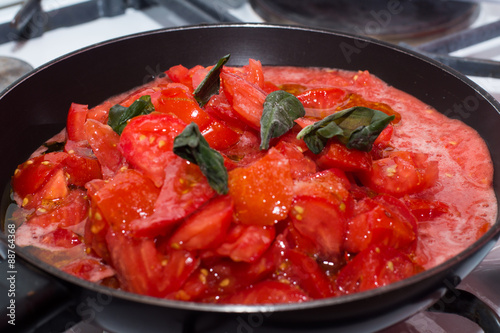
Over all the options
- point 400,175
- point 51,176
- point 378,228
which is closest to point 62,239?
point 51,176

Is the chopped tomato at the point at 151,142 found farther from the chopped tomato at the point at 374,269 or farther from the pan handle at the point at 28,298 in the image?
the chopped tomato at the point at 374,269

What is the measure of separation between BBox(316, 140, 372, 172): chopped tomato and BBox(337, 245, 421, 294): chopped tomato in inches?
10.0

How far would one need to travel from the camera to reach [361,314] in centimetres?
96

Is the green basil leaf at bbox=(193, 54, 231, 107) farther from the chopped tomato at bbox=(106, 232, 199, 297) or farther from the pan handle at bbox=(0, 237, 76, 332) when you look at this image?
the pan handle at bbox=(0, 237, 76, 332)

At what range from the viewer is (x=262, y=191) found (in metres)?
1.16

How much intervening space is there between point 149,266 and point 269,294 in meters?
0.27

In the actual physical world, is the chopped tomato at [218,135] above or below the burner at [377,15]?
below

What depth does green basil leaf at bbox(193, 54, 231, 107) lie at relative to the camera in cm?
151

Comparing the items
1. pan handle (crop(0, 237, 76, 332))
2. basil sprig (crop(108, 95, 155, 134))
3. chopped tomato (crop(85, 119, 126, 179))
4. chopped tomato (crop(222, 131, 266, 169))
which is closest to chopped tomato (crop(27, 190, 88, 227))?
chopped tomato (crop(85, 119, 126, 179))

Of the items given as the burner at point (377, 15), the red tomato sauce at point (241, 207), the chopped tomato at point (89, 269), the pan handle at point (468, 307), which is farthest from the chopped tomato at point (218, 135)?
the burner at point (377, 15)

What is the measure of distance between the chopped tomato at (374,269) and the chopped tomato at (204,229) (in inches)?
12.3

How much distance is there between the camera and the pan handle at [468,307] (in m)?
1.13

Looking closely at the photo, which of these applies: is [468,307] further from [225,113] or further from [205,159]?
[225,113]

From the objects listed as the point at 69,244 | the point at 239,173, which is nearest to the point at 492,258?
the point at 239,173
